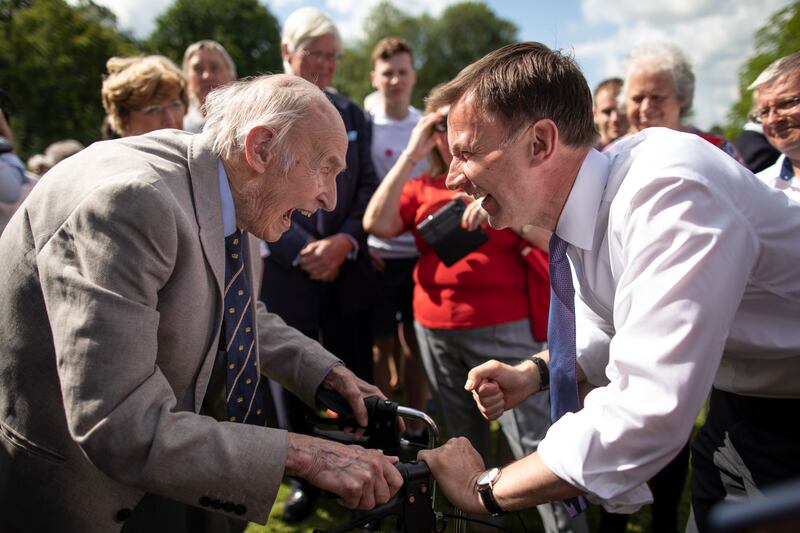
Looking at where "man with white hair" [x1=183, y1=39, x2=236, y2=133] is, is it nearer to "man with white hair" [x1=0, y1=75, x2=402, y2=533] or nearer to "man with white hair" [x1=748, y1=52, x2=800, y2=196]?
"man with white hair" [x1=0, y1=75, x2=402, y2=533]

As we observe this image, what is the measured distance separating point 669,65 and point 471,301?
2060 millimetres

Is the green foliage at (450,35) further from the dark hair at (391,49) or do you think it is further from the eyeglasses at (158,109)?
the eyeglasses at (158,109)

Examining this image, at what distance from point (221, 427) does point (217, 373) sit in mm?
685

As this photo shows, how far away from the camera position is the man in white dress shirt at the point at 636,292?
1389 mm

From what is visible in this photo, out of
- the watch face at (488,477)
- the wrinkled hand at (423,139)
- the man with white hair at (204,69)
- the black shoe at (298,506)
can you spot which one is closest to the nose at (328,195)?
the watch face at (488,477)

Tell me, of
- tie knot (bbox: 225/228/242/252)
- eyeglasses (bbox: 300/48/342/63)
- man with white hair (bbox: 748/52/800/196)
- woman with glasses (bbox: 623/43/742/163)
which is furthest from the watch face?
eyeglasses (bbox: 300/48/342/63)

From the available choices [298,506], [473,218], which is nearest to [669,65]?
[473,218]

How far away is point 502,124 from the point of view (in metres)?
1.86

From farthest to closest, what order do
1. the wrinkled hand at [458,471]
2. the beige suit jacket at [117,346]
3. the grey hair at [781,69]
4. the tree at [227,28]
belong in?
the tree at [227,28] < the grey hair at [781,69] < the wrinkled hand at [458,471] < the beige suit jacket at [117,346]

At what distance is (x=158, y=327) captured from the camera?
1.67 m

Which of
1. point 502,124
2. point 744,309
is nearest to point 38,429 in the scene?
point 502,124

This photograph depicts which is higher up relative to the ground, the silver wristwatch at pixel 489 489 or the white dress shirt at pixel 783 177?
the white dress shirt at pixel 783 177

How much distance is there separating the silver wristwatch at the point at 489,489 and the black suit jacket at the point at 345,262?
7.52 feet

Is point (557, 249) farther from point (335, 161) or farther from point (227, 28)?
point (227, 28)
